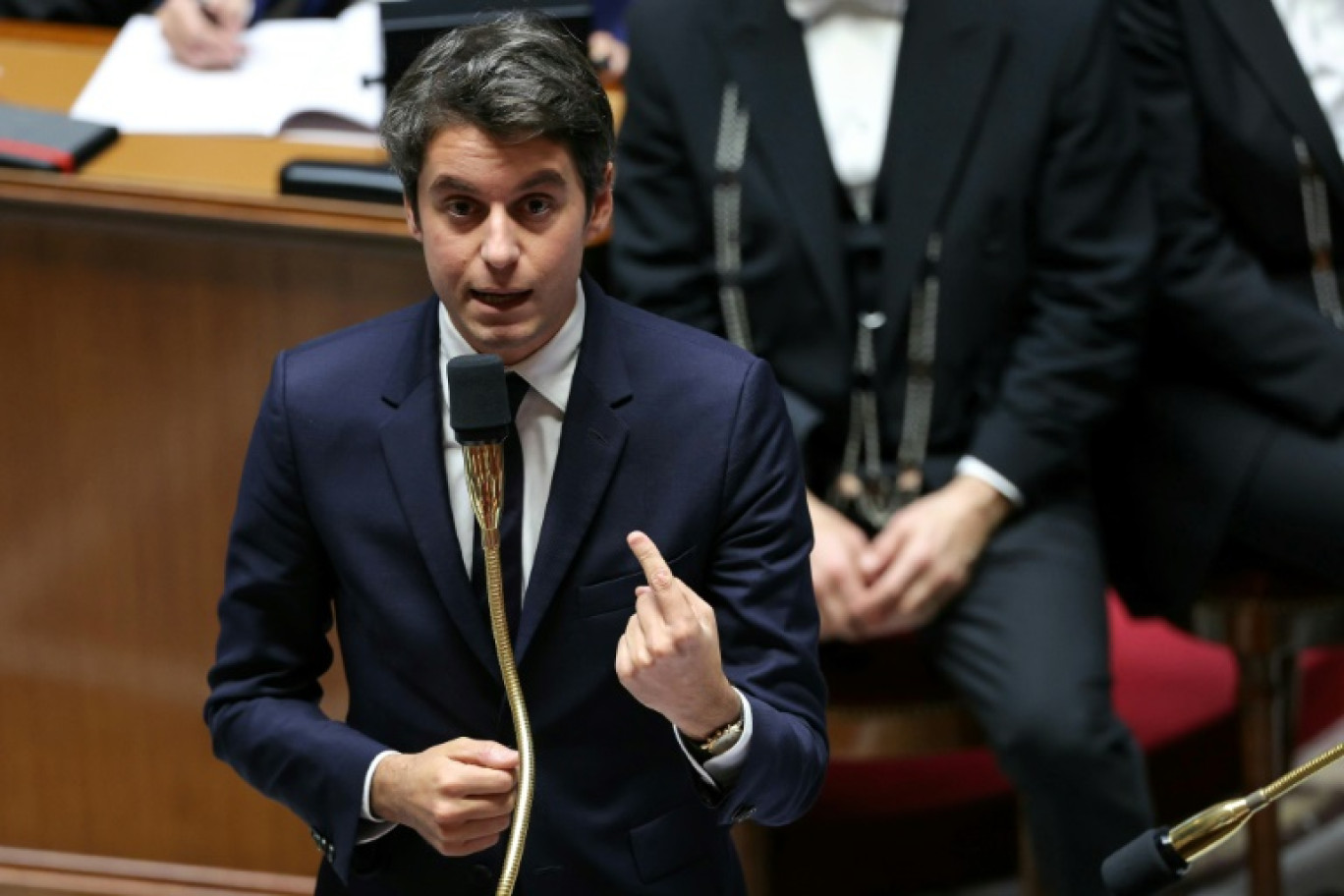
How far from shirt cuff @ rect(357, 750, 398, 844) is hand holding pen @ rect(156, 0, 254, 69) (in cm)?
117

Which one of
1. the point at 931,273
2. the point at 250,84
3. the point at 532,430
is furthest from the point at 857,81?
the point at 532,430

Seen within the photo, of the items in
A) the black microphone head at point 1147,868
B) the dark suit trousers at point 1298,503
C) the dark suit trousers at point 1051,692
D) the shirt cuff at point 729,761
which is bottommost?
the dark suit trousers at point 1051,692

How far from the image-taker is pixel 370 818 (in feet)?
4.67

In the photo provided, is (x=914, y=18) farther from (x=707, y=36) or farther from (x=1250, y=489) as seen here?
(x=1250, y=489)

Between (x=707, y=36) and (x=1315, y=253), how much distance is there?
2.31ft

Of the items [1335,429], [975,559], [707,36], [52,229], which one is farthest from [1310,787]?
[52,229]

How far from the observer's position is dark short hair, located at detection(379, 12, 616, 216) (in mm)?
1299

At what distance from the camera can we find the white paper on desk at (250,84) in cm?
226

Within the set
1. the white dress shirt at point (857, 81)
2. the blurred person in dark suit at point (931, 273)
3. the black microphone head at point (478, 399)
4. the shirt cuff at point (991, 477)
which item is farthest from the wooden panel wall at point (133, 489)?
the black microphone head at point (478, 399)

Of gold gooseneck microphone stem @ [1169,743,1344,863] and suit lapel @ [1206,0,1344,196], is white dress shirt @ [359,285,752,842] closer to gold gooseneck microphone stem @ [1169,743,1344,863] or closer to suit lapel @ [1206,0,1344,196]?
gold gooseneck microphone stem @ [1169,743,1344,863]

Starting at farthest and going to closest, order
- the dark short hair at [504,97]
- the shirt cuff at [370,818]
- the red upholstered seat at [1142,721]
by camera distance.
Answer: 1. the red upholstered seat at [1142,721]
2. the shirt cuff at [370,818]
3. the dark short hair at [504,97]

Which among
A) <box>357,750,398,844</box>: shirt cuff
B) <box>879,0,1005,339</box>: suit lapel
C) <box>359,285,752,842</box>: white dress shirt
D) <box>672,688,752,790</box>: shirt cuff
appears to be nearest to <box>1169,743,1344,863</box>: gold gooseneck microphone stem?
<box>672,688,752,790</box>: shirt cuff

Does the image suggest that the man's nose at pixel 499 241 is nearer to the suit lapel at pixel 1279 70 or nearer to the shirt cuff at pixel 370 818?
the shirt cuff at pixel 370 818

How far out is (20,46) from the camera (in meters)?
2.54
